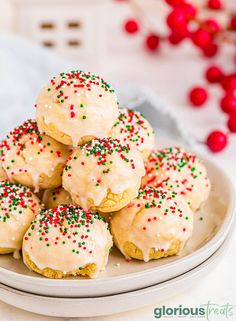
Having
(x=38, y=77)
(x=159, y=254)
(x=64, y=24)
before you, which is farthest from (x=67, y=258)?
(x=64, y=24)

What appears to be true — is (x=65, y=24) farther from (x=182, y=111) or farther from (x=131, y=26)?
(x=182, y=111)

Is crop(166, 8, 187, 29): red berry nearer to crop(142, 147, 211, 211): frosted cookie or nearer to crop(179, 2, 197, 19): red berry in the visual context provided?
crop(179, 2, 197, 19): red berry

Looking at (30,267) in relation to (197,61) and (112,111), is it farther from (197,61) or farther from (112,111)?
(197,61)

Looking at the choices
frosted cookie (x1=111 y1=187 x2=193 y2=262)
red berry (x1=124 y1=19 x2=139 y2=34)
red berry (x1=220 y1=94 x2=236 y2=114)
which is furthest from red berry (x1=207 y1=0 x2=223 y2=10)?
frosted cookie (x1=111 y1=187 x2=193 y2=262)

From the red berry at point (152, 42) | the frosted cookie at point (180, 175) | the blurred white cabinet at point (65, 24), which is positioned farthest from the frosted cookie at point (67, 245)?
the red berry at point (152, 42)

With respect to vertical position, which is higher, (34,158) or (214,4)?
(214,4)

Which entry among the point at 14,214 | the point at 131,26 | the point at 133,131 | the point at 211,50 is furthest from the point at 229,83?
the point at 14,214
